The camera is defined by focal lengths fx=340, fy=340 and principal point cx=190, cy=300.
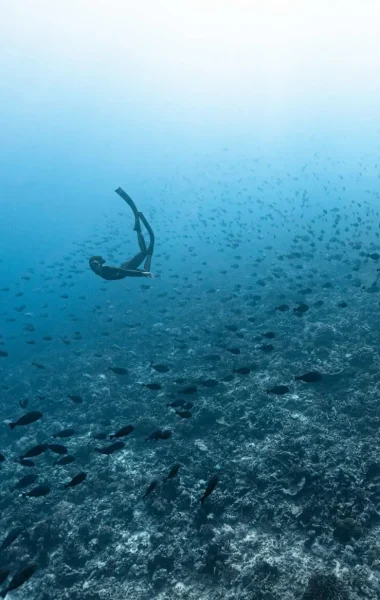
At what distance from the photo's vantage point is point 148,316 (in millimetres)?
25391

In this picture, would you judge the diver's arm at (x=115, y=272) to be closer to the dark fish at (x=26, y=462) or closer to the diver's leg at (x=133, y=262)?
the diver's leg at (x=133, y=262)

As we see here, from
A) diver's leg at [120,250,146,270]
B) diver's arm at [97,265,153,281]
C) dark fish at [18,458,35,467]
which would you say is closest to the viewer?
dark fish at [18,458,35,467]

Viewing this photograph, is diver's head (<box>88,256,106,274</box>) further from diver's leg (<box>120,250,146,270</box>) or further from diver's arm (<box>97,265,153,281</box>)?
diver's leg (<box>120,250,146,270</box>)

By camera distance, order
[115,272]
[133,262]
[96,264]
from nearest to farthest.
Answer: [96,264], [115,272], [133,262]

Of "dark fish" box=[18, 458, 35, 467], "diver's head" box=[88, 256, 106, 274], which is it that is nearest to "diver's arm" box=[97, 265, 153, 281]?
"diver's head" box=[88, 256, 106, 274]

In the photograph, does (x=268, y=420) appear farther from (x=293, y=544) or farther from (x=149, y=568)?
(x=149, y=568)

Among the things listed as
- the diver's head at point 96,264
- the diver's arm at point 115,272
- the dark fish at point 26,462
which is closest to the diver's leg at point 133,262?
the diver's arm at point 115,272

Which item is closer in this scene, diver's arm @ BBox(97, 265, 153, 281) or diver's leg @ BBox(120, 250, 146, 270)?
diver's arm @ BBox(97, 265, 153, 281)

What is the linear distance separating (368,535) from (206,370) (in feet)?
31.1

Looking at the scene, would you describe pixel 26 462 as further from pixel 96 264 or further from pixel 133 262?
pixel 133 262

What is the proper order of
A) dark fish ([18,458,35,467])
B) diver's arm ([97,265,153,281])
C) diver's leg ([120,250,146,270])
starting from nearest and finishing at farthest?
dark fish ([18,458,35,467])
diver's arm ([97,265,153,281])
diver's leg ([120,250,146,270])

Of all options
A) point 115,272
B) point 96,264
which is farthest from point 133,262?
point 96,264

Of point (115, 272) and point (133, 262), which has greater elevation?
point (133, 262)

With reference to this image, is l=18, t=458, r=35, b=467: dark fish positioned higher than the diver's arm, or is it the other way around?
the diver's arm
